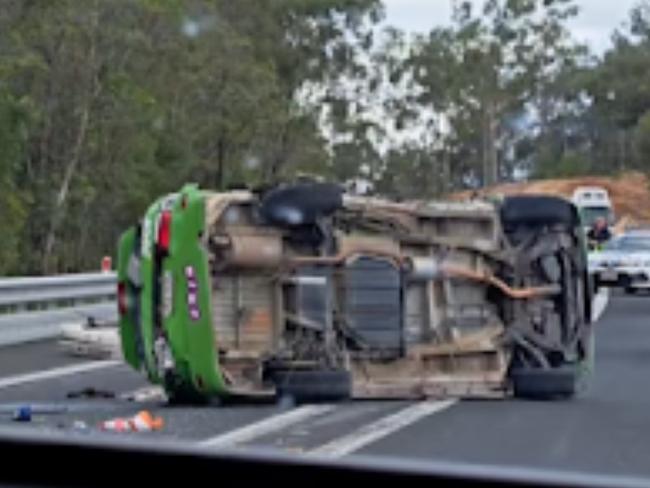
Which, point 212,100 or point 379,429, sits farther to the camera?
point 212,100

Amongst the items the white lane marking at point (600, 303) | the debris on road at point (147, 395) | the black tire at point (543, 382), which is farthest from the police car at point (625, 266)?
the debris on road at point (147, 395)

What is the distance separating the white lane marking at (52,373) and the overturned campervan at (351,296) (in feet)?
6.56

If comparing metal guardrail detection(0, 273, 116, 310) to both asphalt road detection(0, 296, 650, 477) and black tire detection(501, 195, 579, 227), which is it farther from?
black tire detection(501, 195, 579, 227)

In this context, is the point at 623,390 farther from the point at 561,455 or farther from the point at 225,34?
the point at 225,34

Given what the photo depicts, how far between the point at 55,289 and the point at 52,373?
4758 mm

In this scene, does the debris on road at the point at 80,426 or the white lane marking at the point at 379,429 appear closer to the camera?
the white lane marking at the point at 379,429

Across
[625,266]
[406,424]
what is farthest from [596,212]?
[406,424]

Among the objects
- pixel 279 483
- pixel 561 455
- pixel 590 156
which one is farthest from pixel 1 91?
pixel 590 156

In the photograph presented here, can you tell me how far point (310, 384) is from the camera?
10.9 metres

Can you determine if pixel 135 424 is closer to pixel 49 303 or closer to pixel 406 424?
pixel 406 424

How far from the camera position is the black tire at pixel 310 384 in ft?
→ 35.8

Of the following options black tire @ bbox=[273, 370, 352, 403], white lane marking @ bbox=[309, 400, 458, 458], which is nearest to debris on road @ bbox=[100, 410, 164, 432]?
black tire @ bbox=[273, 370, 352, 403]

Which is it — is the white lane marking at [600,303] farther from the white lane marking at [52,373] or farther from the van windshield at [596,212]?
the van windshield at [596,212]

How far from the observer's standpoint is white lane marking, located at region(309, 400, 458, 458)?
8.89m
